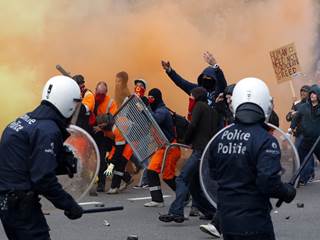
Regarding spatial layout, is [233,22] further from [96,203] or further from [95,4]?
[96,203]

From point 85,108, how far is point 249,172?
700 centimetres

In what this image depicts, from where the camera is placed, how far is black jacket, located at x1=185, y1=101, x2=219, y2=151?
9.69m

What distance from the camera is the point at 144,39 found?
16.8m

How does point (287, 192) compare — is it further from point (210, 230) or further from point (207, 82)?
point (207, 82)

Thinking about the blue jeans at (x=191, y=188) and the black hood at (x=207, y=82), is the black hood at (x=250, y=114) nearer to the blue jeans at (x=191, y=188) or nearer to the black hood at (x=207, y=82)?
the blue jeans at (x=191, y=188)

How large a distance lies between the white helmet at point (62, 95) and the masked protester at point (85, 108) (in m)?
6.49

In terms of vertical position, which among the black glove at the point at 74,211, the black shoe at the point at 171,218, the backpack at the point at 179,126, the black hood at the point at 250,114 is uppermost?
the black hood at the point at 250,114

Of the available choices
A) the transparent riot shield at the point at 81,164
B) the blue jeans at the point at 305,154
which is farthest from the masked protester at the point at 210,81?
the transparent riot shield at the point at 81,164

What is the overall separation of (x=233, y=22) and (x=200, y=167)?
30.6 feet

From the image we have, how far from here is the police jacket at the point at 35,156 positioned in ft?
17.6

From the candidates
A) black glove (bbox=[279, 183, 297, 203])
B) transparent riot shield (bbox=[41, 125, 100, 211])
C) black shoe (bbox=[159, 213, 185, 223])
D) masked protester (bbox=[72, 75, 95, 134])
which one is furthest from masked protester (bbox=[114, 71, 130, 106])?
black glove (bbox=[279, 183, 297, 203])

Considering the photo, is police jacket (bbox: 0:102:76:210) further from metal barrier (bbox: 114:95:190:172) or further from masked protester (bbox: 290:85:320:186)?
masked protester (bbox: 290:85:320:186)

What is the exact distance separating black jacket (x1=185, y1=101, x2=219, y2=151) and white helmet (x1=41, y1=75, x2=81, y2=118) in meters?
4.06

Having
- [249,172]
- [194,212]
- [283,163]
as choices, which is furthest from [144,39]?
[249,172]
